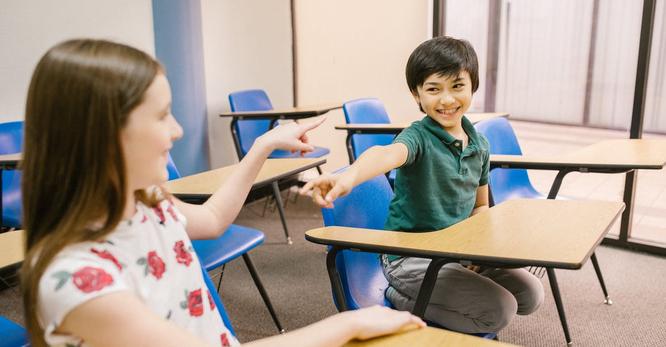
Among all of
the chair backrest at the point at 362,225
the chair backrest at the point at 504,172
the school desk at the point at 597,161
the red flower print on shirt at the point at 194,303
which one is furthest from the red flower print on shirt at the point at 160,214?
the chair backrest at the point at 504,172

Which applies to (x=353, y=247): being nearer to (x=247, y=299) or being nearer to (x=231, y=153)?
(x=247, y=299)

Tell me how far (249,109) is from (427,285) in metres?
2.96

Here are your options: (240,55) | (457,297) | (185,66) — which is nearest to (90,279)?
(457,297)

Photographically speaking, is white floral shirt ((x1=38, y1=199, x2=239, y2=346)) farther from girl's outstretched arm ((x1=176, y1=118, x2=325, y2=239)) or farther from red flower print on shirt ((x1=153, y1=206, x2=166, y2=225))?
girl's outstretched arm ((x1=176, y1=118, x2=325, y2=239))

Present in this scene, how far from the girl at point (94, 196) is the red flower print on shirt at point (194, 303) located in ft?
0.22

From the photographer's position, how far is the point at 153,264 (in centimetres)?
81

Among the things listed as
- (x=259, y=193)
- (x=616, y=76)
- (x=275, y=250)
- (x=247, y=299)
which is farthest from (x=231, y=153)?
(x=616, y=76)

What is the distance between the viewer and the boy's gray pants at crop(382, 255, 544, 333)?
4.42 ft

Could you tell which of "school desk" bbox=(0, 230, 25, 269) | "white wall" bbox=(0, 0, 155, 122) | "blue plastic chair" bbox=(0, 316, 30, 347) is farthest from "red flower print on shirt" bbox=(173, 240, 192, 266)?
→ "white wall" bbox=(0, 0, 155, 122)

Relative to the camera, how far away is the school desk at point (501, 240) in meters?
1.09

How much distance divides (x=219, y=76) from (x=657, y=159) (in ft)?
9.85

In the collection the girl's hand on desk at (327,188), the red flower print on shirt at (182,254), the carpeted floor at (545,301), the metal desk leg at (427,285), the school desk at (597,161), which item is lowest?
the carpeted floor at (545,301)

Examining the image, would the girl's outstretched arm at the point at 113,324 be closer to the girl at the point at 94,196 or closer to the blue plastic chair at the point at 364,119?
the girl at the point at 94,196

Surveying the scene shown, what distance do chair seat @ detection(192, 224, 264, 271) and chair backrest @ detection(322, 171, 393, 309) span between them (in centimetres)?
55
